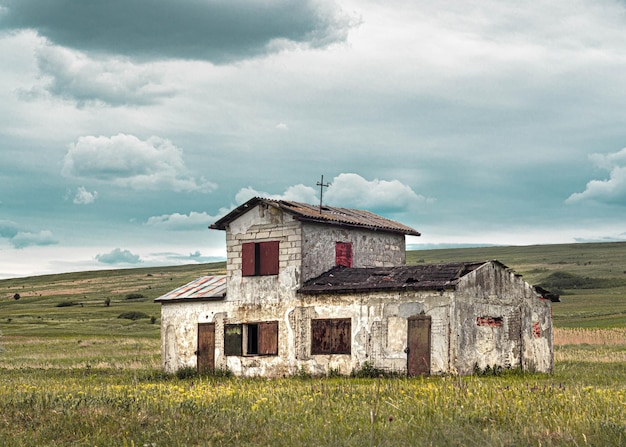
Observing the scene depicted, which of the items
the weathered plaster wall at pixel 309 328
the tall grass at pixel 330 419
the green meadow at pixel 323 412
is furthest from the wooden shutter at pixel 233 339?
the tall grass at pixel 330 419

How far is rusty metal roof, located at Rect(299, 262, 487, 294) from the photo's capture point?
82.3 feet

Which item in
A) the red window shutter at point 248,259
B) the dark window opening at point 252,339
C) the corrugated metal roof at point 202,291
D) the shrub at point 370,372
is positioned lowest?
the shrub at point 370,372

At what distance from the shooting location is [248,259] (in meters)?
29.5

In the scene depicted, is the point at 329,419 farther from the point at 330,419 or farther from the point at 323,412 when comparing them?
the point at 323,412

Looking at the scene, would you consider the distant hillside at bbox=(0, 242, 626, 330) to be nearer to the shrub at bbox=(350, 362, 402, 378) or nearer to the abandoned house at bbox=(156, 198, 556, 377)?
the abandoned house at bbox=(156, 198, 556, 377)

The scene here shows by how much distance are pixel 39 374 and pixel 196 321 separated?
5.83 m

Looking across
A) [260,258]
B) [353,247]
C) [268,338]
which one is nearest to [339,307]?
[268,338]

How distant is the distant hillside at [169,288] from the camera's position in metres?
66.7

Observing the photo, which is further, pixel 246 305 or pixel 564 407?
pixel 246 305

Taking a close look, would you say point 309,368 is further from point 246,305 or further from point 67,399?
point 67,399

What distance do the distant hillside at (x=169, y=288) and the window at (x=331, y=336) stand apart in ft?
101

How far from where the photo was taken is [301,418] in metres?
13.0

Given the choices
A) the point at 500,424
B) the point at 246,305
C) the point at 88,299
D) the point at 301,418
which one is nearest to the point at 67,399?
the point at 301,418

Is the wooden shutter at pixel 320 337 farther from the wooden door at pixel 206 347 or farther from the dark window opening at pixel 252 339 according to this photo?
the wooden door at pixel 206 347
